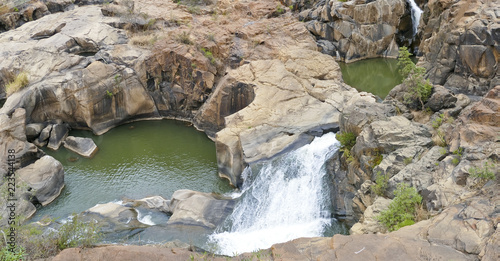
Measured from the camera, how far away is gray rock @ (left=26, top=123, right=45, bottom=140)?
74.6 ft

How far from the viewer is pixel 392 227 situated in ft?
35.6

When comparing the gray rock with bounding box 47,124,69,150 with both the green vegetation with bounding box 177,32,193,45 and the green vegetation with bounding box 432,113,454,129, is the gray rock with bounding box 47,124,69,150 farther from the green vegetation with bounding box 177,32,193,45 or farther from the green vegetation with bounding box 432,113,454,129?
the green vegetation with bounding box 432,113,454,129

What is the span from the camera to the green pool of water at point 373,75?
1034 inches

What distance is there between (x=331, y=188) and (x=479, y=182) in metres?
6.50

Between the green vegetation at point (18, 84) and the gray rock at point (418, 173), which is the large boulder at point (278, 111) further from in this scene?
the green vegetation at point (18, 84)

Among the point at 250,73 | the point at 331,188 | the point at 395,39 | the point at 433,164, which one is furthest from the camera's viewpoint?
the point at 395,39

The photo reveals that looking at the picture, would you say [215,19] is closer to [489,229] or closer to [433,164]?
[433,164]

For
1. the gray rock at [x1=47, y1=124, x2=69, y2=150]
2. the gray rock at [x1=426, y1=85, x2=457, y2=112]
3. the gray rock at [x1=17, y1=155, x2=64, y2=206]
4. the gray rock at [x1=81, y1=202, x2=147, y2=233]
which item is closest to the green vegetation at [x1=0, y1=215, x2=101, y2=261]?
the gray rock at [x1=81, y1=202, x2=147, y2=233]

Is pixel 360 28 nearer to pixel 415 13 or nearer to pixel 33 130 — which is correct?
pixel 415 13

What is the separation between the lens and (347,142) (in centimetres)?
1590

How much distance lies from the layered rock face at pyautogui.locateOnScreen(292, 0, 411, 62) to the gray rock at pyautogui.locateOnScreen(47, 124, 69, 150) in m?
18.9

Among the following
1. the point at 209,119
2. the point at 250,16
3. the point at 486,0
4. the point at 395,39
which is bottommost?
the point at 209,119

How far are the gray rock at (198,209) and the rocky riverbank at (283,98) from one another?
0.06 meters

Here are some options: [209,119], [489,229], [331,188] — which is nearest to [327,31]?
[209,119]
